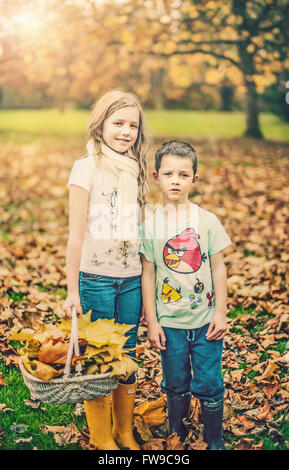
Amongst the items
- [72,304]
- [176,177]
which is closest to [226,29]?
[176,177]

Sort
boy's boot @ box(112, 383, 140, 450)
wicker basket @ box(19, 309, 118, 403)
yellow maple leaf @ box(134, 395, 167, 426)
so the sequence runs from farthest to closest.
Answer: yellow maple leaf @ box(134, 395, 167, 426), boy's boot @ box(112, 383, 140, 450), wicker basket @ box(19, 309, 118, 403)

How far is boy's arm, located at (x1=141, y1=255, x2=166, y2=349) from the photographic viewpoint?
2652 millimetres

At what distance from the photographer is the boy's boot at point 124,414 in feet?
9.12

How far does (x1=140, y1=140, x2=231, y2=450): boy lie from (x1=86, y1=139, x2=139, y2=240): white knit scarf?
→ 12 cm

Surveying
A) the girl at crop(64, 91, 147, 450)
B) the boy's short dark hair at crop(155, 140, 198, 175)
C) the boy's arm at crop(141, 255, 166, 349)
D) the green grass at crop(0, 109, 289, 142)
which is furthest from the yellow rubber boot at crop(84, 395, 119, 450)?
the green grass at crop(0, 109, 289, 142)

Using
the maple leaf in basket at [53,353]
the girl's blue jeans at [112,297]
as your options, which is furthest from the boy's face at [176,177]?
the maple leaf in basket at [53,353]

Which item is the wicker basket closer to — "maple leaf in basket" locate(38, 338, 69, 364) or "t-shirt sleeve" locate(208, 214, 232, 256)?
"maple leaf in basket" locate(38, 338, 69, 364)

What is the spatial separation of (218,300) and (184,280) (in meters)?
0.22

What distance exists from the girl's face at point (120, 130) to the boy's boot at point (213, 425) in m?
1.52

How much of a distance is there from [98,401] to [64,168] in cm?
940

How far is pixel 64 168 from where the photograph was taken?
11555 millimetres

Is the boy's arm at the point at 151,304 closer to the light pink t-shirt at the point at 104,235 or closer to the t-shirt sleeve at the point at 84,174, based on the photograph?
the light pink t-shirt at the point at 104,235

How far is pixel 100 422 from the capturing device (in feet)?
8.80

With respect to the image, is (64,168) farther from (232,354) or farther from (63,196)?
(232,354)
